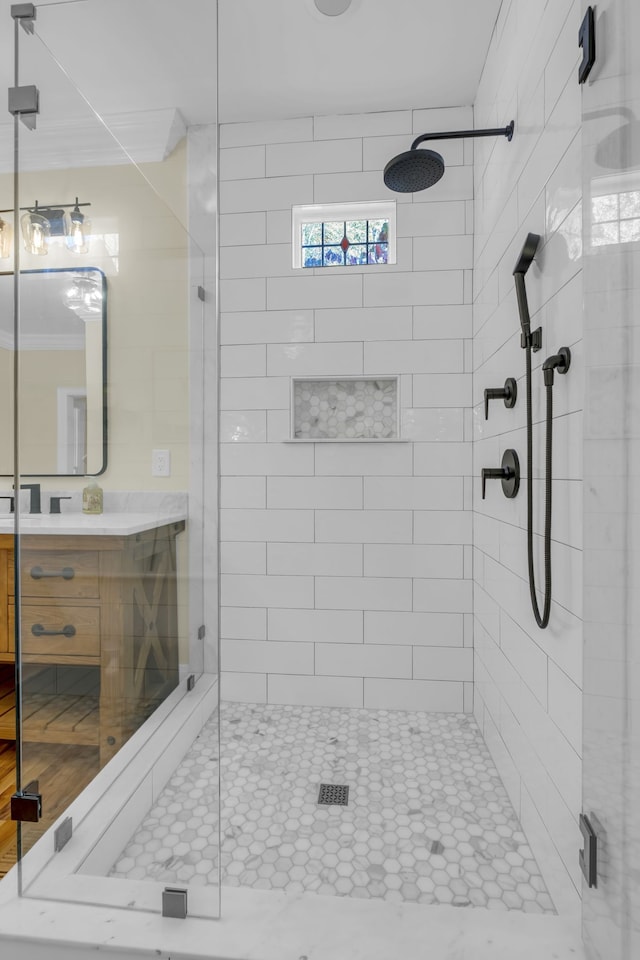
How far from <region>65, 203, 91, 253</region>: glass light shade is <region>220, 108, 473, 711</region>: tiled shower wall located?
106 cm

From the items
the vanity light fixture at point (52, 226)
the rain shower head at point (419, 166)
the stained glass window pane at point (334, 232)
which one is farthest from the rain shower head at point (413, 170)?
the vanity light fixture at point (52, 226)

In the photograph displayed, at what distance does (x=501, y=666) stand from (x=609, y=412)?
1.17 m

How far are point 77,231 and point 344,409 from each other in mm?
1335

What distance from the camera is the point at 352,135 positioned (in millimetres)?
2359

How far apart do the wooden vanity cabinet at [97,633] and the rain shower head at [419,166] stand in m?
1.40

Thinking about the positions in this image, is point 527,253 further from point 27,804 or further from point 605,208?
point 27,804

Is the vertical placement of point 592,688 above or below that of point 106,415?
below

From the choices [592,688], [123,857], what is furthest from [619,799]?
[123,857]

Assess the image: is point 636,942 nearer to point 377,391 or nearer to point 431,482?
point 431,482

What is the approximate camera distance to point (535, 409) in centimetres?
146

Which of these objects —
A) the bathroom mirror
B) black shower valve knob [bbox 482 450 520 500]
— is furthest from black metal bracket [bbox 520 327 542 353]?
the bathroom mirror

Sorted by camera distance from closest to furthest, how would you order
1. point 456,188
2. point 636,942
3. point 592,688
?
1. point 636,942
2. point 592,688
3. point 456,188

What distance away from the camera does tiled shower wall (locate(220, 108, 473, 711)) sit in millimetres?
2334

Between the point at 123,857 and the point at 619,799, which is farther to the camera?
the point at 123,857
